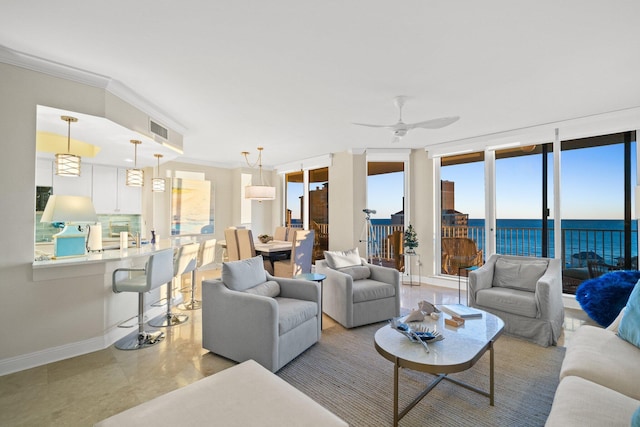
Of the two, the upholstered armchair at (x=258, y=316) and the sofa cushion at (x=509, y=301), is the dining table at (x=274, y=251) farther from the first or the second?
the sofa cushion at (x=509, y=301)

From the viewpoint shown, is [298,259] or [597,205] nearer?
[597,205]

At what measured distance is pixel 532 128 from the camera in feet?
14.3

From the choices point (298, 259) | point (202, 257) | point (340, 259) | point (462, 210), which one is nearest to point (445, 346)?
point (340, 259)

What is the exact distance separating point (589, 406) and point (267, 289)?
2362mm

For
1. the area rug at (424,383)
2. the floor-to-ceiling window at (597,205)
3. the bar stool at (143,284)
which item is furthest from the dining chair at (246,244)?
the floor-to-ceiling window at (597,205)

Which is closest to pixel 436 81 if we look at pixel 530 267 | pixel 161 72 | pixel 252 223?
pixel 530 267

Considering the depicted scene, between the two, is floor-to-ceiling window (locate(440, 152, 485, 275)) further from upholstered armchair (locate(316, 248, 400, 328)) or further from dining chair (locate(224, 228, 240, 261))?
dining chair (locate(224, 228, 240, 261))

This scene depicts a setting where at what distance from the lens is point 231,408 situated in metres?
1.26

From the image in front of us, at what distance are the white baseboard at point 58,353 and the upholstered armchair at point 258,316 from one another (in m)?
1.06

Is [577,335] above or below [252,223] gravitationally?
below

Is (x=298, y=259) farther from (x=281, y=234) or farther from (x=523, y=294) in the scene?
(x=523, y=294)

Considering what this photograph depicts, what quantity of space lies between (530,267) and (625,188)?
187cm

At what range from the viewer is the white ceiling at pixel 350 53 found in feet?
6.44

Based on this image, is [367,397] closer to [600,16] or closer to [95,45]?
[600,16]
